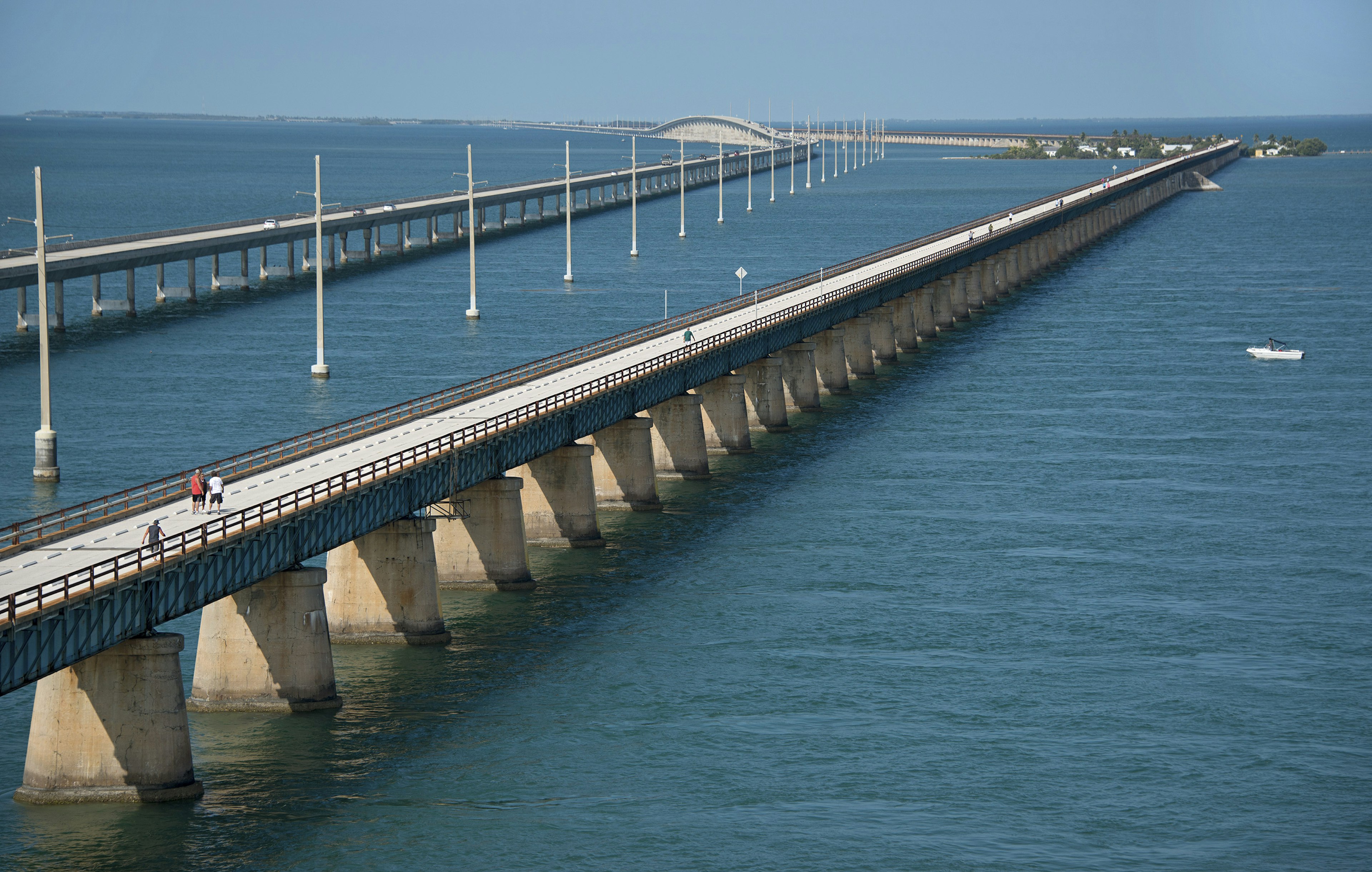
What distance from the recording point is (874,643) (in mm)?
59312

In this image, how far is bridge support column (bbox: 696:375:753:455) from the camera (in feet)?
301

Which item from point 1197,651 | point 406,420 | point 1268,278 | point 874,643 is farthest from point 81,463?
point 1268,278

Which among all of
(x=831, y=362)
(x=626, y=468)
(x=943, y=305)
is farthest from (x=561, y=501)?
(x=943, y=305)

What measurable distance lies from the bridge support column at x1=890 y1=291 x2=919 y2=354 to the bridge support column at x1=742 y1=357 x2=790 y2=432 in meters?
33.9

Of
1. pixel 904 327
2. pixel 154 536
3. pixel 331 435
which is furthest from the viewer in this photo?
pixel 904 327

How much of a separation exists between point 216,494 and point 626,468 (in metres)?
28.7

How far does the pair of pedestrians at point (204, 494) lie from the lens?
51250 mm

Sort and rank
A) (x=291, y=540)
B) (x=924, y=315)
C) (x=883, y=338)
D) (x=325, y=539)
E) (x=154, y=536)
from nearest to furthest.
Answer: (x=154, y=536) → (x=291, y=540) → (x=325, y=539) → (x=883, y=338) → (x=924, y=315)

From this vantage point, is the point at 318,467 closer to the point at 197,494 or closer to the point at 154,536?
the point at 197,494

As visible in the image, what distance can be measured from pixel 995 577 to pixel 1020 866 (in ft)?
83.4

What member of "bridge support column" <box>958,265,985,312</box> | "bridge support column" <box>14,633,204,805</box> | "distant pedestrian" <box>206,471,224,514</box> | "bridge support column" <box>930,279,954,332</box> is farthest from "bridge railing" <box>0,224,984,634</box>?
"bridge support column" <box>958,265,985,312</box>

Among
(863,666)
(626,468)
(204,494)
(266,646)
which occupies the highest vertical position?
(204,494)

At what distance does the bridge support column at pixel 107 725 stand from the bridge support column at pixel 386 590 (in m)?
13.4

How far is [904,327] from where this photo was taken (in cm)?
13225
